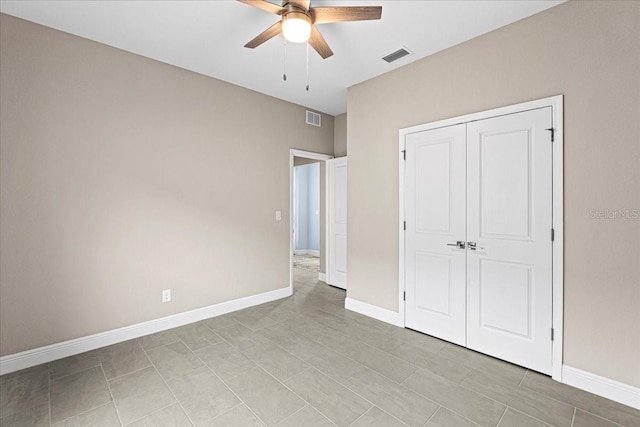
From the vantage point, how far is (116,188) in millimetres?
2920

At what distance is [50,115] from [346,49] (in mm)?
2787

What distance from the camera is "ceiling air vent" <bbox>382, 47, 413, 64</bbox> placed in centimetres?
296

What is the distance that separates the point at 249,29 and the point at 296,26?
33.2 inches

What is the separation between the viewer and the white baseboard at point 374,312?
3.36 m

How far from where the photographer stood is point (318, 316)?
362 centimetres

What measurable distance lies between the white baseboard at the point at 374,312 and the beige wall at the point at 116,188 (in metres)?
1.24

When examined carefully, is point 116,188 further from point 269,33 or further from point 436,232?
point 436,232

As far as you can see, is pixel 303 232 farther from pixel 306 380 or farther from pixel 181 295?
pixel 306 380

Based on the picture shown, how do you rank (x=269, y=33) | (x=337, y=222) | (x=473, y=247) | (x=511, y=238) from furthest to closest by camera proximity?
1. (x=337, y=222)
2. (x=473, y=247)
3. (x=511, y=238)
4. (x=269, y=33)

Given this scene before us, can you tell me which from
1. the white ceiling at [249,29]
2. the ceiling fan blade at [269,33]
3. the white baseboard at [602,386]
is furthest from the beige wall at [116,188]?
the white baseboard at [602,386]

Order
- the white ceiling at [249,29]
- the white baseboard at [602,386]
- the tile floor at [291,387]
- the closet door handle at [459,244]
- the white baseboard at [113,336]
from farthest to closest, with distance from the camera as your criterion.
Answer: the closet door handle at [459,244], the white baseboard at [113,336], the white ceiling at [249,29], the white baseboard at [602,386], the tile floor at [291,387]

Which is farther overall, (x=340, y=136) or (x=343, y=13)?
(x=340, y=136)

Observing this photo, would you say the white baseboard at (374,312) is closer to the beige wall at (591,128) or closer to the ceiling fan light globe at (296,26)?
the beige wall at (591,128)

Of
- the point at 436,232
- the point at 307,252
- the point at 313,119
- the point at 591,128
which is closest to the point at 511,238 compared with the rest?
the point at 436,232
